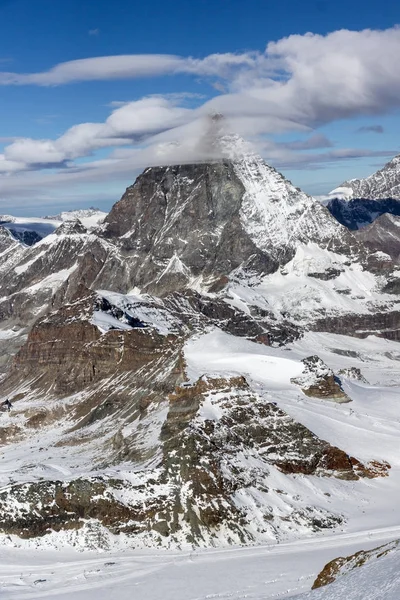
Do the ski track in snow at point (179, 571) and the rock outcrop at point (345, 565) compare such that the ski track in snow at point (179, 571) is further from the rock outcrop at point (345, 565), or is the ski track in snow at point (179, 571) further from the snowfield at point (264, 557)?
the rock outcrop at point (345, 565)

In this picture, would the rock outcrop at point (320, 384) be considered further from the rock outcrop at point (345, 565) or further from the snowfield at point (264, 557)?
the rock outcrop at point (345, 565)

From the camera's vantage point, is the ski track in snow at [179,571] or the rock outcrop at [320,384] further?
the rock outcrop at [320,384]

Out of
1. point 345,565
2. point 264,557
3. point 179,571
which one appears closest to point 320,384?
point 264,557

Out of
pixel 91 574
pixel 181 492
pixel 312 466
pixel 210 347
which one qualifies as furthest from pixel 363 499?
pixel 210 347

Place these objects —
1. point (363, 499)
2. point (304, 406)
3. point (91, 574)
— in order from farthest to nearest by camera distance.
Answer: point (304, 406), point (363, 499), point (91, 574)

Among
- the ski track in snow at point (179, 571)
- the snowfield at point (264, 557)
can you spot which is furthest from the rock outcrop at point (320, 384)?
the ski track in snow at point (179, 571)

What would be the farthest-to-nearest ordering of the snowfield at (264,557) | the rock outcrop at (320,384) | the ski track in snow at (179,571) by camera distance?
the rock outcrop at (320,384) → the ski track in snow at (179,571) → the snowfield at (264,557)

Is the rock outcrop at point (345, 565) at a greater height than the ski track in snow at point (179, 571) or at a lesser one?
greater

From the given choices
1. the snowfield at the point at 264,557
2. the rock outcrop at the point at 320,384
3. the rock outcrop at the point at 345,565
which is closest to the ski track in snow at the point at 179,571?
the snowfield at the point at 264,557

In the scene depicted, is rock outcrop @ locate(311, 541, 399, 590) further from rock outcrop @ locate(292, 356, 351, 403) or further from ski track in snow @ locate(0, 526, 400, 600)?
rock outcrop @ locate(292, 356, 351, 403)

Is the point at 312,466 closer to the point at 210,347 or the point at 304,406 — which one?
the point at 304,406

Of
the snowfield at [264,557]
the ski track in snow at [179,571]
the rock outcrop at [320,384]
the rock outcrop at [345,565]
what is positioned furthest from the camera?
the rock outcrop at [320,384]
